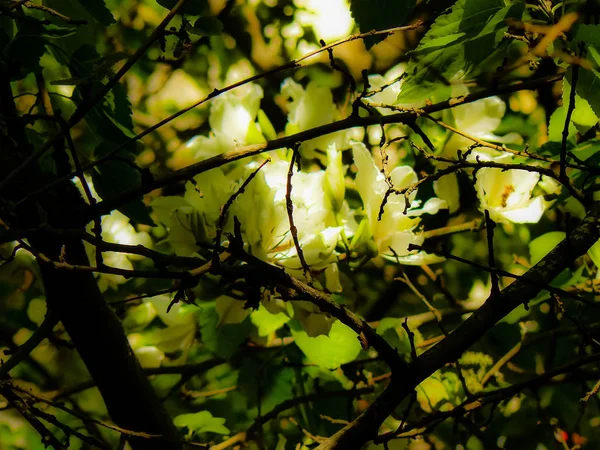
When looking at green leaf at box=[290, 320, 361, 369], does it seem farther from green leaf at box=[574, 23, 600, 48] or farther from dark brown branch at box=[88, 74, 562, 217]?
green leaf at box=[574, 23, 600, 48]

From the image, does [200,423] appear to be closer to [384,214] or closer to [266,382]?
[266,382]

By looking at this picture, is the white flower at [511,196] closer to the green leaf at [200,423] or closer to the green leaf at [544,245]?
the green leaf at [544,245]

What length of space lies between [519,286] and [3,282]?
36.5 inches

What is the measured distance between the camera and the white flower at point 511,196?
861 millimetres

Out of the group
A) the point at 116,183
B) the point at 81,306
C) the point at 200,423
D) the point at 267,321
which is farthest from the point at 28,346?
the point at 200,423

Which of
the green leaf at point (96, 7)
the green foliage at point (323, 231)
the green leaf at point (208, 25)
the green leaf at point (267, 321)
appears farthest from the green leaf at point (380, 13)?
the green leaf at point (267, 321)

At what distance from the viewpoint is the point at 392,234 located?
2.63 ft

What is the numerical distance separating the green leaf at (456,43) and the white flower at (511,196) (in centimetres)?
29

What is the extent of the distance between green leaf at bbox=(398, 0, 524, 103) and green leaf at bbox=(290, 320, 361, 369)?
0.37m

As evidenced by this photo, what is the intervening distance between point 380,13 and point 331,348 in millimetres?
438

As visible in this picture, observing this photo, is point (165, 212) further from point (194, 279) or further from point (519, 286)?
point (519, 286)

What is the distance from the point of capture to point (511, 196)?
2.88 ft

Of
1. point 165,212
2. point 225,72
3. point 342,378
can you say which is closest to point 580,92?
point 165,212

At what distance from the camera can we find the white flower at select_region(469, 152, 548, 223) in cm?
86
